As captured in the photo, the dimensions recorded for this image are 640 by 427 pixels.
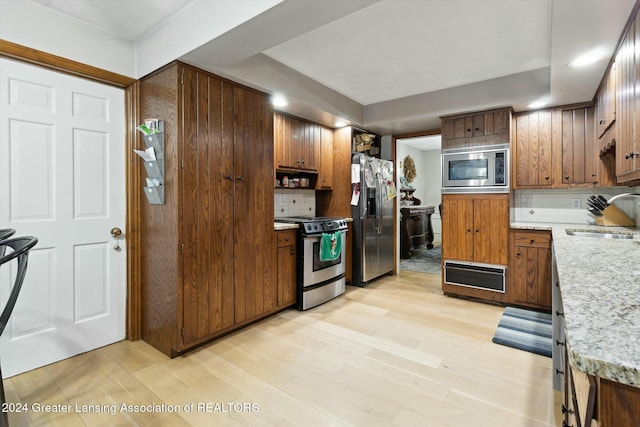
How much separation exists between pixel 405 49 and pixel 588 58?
51.5 inches

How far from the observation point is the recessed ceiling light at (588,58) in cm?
212

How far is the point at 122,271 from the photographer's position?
2564 millimetres

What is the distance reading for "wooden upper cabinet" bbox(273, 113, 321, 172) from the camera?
3447mm

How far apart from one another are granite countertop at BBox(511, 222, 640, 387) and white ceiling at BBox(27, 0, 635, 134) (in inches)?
55.3

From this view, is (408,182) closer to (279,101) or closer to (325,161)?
(325,161)

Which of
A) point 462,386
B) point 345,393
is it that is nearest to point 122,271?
point 345,393

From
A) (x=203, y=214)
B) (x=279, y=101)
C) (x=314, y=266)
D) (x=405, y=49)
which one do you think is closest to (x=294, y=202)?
(x=314, y=266)

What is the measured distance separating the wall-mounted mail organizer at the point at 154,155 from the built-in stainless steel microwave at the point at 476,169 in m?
3.04

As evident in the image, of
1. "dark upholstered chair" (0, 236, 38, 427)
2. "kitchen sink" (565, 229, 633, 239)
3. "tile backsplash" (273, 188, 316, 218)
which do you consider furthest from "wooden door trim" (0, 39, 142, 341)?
"kitchen sink" (565, 229, 633, 239)

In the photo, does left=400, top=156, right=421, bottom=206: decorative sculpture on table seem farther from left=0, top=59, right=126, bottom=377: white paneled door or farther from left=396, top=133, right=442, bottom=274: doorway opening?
left=0, top=59, right=126, bottom=377: white paneled door

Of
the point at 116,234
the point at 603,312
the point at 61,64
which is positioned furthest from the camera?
the point at 116,234

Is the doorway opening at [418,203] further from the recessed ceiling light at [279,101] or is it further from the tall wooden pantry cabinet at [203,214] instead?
the tall wooden pantry cabinet at [203,214]

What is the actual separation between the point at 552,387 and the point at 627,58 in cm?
201

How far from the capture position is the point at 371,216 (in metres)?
4.16
